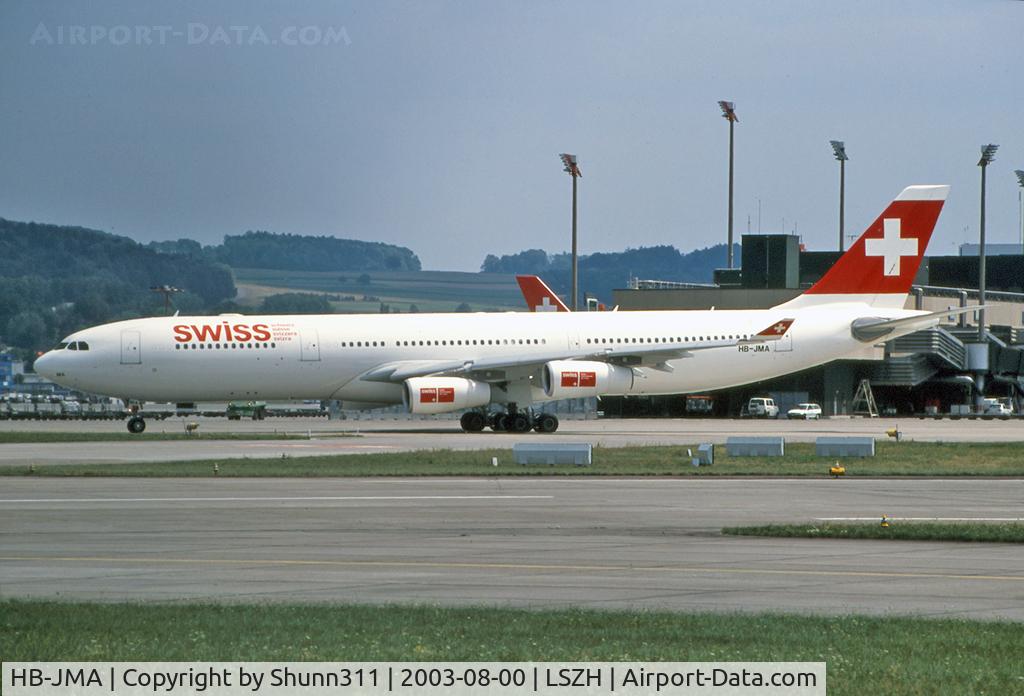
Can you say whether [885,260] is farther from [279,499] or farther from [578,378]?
[279,499]

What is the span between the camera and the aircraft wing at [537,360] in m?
47.6

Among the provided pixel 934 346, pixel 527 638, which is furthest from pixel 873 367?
pixel 527 638

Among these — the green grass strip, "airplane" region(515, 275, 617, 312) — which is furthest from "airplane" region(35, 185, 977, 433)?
"airplane" region(515, 275, 617, 312)

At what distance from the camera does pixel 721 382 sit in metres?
52.1

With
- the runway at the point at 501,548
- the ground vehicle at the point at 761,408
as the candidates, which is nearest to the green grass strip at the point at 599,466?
the runway at the point at 501,548

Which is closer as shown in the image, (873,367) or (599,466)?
(599,466)

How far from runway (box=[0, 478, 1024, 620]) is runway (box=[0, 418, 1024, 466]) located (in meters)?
9.23

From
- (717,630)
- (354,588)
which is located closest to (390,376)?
(354,588)

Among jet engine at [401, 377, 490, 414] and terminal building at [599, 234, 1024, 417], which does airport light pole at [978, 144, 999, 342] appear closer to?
terminal building at [599, 234, 1024, 417]

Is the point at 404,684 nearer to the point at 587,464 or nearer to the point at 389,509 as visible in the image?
the point at 389,509

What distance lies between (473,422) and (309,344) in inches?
242

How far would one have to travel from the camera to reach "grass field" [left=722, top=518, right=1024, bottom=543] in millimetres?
18812

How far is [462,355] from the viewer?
5003 centimetres

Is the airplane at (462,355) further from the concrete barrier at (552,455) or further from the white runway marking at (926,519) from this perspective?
the white runway marking at (926,519)
